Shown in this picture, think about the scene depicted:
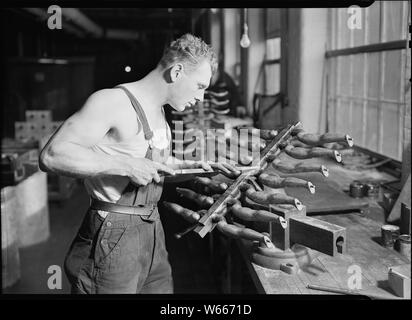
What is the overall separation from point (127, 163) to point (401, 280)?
0.69 m

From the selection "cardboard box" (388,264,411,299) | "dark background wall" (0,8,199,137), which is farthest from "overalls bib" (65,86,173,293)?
"dark background wall" (0,8,199,137)

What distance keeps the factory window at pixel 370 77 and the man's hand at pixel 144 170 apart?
117 cm

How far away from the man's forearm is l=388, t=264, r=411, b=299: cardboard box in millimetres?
702

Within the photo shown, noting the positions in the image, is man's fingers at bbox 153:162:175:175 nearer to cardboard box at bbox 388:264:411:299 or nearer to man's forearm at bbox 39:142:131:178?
man's forearm at bbox 39:142:131:178

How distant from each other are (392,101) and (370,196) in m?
0.70

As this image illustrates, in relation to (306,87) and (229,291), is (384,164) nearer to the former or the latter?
(306,87)

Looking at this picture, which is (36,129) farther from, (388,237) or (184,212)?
(388,237)

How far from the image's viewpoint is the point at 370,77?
2492 millimetres

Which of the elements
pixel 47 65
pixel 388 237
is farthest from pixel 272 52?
pixel 47 65

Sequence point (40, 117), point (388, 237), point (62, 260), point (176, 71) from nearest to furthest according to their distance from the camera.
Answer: point (176, 71)
point (388, 237)
point (62, 260)
point (40, 117)

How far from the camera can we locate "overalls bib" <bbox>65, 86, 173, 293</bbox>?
1197 mm
